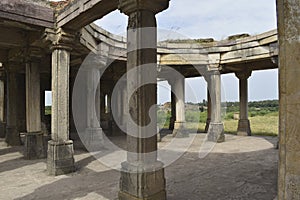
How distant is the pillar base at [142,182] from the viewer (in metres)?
3.74

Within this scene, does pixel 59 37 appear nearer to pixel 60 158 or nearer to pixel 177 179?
pixel 60 158

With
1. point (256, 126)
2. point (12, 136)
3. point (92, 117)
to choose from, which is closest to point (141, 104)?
point (92, 117)

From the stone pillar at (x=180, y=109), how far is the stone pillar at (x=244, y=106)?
10.6 ft

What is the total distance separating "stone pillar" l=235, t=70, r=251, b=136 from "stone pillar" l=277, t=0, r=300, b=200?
43.5ft

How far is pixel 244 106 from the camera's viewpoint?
554 inches

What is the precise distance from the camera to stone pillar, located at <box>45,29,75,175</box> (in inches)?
239

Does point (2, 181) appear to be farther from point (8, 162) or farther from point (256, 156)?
point (256, 156)

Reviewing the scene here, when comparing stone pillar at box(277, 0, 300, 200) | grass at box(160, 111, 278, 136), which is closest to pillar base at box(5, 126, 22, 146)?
grass at box(160, 111, 278, 136)

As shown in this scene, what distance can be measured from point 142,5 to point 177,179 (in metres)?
3.80

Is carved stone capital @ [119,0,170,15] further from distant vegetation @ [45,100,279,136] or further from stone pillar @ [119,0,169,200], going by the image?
distant vegetation @ [45,100,279,136]

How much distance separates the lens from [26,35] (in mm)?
7555

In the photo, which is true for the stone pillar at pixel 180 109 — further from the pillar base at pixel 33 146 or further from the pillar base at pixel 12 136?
the pillar base at pixel 12 136

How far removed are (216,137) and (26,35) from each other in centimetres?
884

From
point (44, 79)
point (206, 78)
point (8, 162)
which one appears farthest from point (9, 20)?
point (206, 78)
